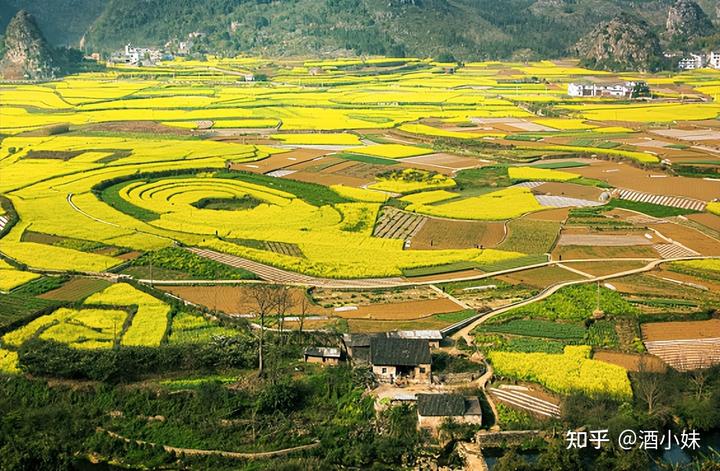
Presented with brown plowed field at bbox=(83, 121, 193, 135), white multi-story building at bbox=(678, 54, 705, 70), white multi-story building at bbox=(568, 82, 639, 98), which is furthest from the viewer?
white multi-story building at bbox=(678, 54, 705, 70)

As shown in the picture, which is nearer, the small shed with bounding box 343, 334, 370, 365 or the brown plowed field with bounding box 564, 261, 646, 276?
the small shed with bounding box 343, 334, 370, 365

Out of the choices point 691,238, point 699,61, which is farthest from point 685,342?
point 699,61

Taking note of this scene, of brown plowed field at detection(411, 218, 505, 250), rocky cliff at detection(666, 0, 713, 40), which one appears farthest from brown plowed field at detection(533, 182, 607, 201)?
rocky cliff at detection(666, 0, 713, 40)

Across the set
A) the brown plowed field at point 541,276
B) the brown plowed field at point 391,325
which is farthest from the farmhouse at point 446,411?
the brown plowed field at point 541,276

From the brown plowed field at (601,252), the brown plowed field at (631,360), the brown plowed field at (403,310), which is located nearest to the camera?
the brown plowed field at (631,360)

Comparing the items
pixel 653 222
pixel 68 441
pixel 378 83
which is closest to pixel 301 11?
pixel 378 83

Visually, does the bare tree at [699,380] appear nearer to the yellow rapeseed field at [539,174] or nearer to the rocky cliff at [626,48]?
the yellow rapeseed field at [539,174]

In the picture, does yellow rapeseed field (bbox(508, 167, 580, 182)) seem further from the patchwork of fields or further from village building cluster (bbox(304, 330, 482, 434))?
village building cluster (bbox(304, 330, 482, 434))
